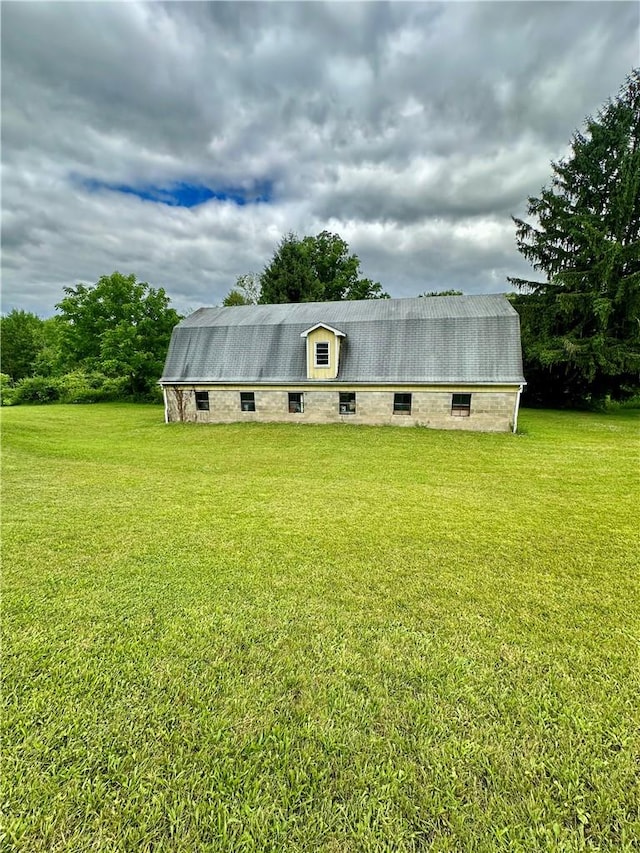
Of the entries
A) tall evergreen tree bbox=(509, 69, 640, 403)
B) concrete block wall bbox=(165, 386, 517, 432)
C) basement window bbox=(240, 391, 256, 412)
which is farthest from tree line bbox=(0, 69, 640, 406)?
basement window bbox=(240, 391, 256, 412)

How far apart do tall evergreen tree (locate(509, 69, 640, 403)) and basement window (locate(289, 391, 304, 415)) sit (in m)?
14.0

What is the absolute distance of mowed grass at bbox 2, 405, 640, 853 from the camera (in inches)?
83.4

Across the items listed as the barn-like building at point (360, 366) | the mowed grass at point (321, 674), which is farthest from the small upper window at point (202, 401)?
the mowed grass at point (321, 674)

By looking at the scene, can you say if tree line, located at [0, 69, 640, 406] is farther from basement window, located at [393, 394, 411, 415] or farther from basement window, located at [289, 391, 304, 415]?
basement window, located at [289, 391, 304, 415]

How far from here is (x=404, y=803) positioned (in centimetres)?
218

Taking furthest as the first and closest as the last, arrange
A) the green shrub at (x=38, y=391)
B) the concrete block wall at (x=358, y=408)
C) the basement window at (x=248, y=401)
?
the green shrub at (x=38, y=391), the basement window at (x=248, y=401), the concrete block wall at (x=358, y=408)

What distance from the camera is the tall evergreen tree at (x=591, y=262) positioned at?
60.3 feet

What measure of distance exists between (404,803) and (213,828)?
46.7 inches

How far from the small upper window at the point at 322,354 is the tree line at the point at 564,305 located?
41.5 feet

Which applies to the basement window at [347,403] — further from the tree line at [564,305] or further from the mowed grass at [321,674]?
the tree line at [564,305]

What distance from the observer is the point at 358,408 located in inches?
640

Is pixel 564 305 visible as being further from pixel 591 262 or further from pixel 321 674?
pixel 321 674

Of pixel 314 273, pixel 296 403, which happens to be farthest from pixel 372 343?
pixel 314 273

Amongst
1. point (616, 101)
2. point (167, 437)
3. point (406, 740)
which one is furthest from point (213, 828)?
point (616, 101)
